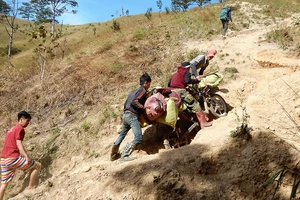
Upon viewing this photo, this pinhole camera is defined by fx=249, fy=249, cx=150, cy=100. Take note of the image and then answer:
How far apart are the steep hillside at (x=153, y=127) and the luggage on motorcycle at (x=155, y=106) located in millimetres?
809

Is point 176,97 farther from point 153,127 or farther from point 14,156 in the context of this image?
point 14,156

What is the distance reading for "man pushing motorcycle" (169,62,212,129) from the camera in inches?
204

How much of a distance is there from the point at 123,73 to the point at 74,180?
20.9 ft

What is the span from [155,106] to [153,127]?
1291mm

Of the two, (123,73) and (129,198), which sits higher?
(123,73)

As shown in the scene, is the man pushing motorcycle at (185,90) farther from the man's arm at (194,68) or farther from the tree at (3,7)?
the tree at (3,7)

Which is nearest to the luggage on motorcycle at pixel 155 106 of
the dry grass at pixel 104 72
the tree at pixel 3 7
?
the dry grass at pixel 104 72

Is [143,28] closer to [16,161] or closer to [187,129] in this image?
[187,129]

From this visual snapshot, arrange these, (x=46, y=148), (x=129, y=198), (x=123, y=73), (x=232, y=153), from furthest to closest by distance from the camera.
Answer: (x=123, y=73), (x=46, y=148), (x=232, y=153), (x=129, y=198)

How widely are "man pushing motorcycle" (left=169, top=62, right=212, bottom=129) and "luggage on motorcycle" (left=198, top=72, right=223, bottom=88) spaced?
0.31 metres

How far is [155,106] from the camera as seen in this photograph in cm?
456

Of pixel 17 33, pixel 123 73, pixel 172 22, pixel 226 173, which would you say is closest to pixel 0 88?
pixel 123 73

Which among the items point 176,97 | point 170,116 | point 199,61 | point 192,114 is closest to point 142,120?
point 170,116

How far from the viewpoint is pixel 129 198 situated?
3.18 meters
